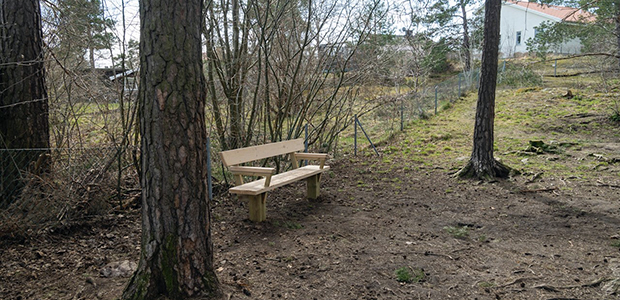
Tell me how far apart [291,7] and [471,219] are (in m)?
3.68

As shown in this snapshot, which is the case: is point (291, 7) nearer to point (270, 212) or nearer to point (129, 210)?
point (270, 212)

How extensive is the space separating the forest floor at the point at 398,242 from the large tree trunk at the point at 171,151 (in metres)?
0.45

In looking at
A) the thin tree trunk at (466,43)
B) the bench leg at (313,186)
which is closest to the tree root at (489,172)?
the bench leg at (313,186)

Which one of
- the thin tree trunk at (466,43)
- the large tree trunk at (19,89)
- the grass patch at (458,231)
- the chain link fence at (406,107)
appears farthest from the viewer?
the thin tree trunk at (466,43)

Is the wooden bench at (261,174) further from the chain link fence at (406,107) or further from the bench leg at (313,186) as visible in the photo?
the chain link fence at (406,107)

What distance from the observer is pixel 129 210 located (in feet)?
16.6

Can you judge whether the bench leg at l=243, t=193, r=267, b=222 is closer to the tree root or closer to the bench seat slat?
the bench seat slat

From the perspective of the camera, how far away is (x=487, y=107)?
6.94 m

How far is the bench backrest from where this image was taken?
15.6 ft

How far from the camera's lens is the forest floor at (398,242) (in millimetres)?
3252

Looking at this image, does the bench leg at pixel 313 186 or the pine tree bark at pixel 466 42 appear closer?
the bench leg at pixel 313 186

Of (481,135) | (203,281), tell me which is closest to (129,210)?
(203,281)

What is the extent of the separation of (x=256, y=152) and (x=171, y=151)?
270cm

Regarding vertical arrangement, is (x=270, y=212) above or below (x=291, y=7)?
below
